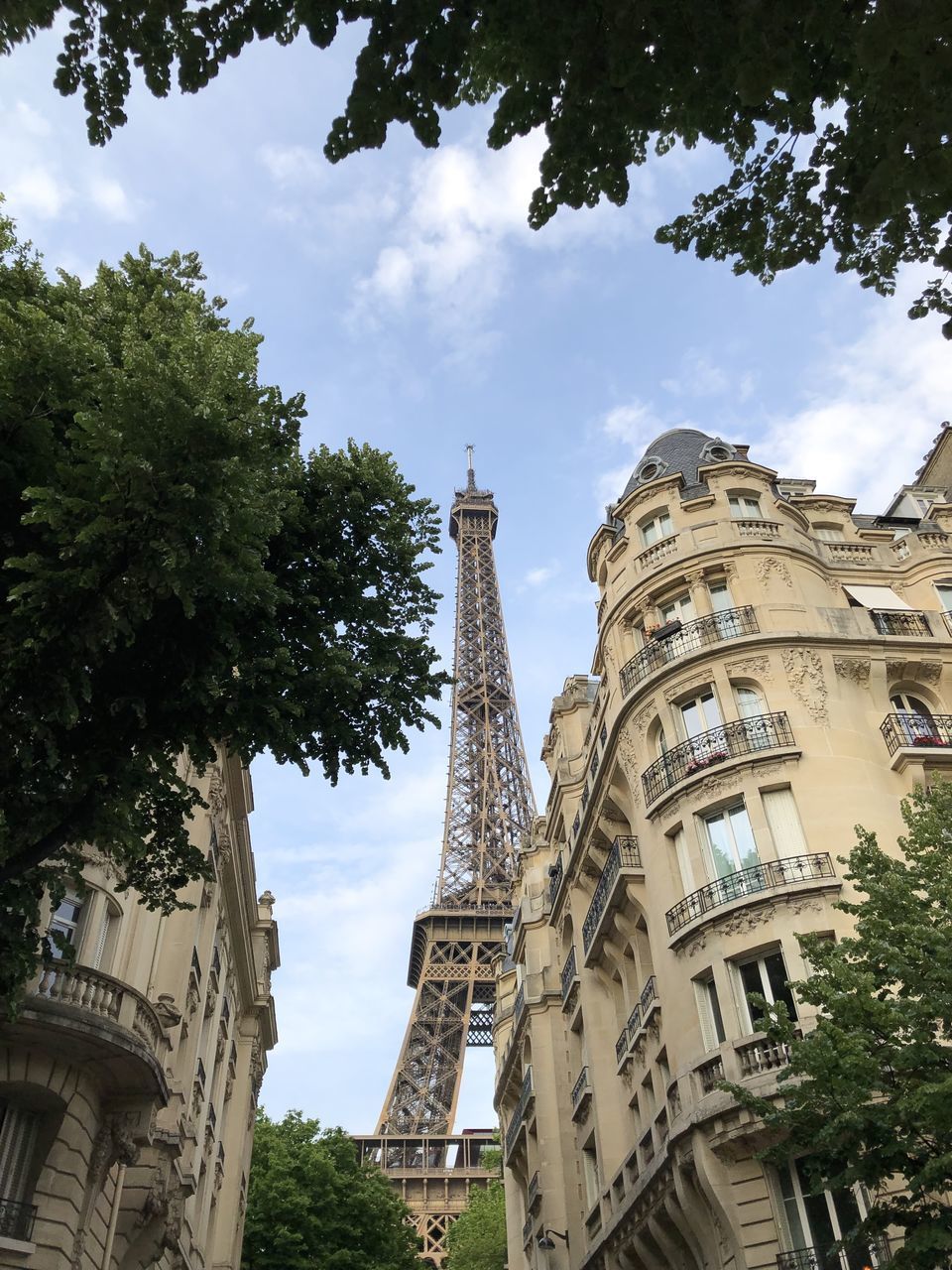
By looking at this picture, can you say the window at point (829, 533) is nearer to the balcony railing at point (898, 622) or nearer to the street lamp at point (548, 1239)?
the balcony railing at point (898, 622)

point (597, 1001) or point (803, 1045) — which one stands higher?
point (597, 1001)

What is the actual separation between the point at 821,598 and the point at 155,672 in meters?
17.5

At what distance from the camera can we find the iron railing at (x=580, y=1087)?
1144 inches

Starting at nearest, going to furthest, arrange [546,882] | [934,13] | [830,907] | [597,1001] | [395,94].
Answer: [934,13] < [395,94] < [830,907] < [597,1001] < [546,882]

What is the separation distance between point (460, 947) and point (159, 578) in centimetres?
8658

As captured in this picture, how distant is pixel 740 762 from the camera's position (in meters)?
22.2

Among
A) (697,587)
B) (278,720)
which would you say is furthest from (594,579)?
(278,720)

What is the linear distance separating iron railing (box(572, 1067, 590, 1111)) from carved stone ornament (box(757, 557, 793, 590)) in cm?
1369

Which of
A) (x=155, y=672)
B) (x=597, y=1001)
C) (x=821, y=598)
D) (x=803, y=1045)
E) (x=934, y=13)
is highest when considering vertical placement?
(x=821, y=598)

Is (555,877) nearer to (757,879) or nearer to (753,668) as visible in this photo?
(753,668)

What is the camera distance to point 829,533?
30.8m

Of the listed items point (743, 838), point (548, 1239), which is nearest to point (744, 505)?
point (743, 838)

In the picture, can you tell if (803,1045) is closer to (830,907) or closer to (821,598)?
(830,907)

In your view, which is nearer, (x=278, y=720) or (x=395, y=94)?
(x=395, y=94)
